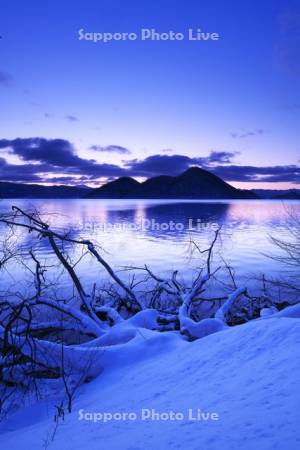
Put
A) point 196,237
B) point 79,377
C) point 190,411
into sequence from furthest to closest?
point 196,237 < point 79,377 < point 190,411

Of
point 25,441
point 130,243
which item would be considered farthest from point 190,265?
point 25,441

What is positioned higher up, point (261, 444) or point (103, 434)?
point (261, 444)

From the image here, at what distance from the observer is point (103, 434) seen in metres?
3.92

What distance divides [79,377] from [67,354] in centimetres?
50

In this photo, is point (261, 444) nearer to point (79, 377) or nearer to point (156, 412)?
point (156, 412)

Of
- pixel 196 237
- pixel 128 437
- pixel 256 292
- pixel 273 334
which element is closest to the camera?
pixel 128 437

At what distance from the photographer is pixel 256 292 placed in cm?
1631

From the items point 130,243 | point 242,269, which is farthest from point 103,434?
point 130,243

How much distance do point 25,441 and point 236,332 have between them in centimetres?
364

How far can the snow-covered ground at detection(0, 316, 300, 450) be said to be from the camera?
10.4ft

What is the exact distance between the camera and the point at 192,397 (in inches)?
168

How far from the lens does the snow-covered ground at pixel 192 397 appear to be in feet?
10.4

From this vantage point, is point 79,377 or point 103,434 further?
point 79,377

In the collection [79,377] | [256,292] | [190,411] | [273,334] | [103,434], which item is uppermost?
[273,334]
